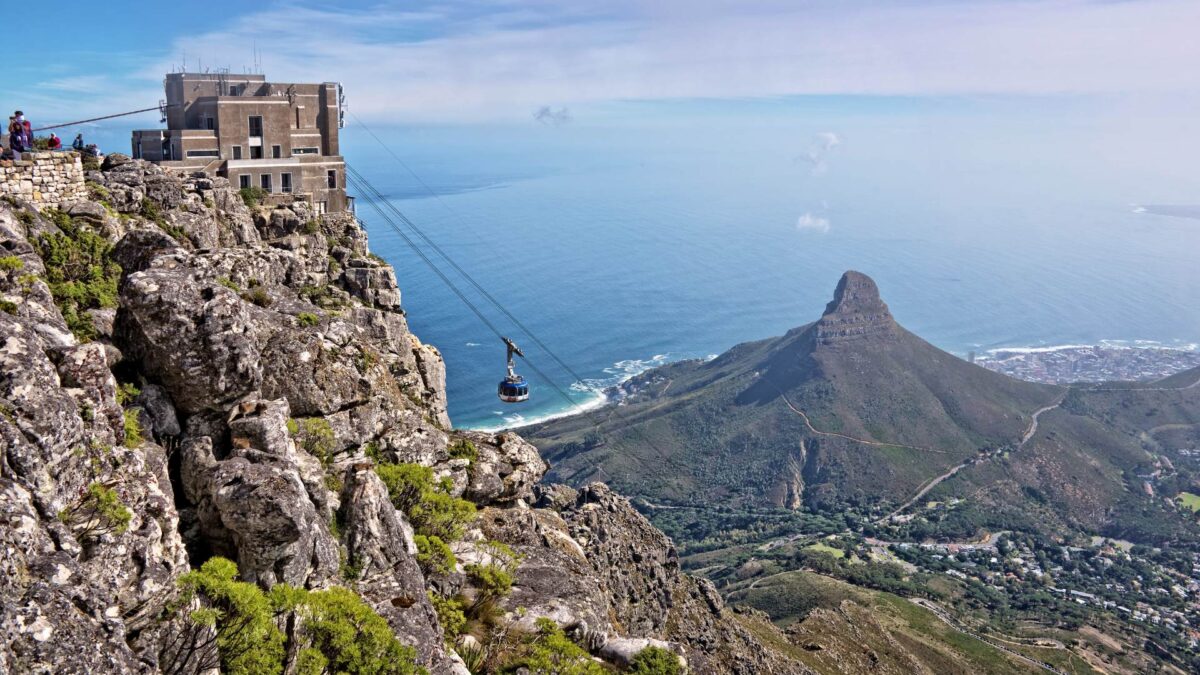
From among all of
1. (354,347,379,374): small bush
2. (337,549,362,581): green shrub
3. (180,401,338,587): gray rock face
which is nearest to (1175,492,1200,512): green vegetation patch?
(354,347,379,374): small bush

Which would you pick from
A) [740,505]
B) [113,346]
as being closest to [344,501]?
[113,346]

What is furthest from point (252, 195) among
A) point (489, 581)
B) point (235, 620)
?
point (235, 620)

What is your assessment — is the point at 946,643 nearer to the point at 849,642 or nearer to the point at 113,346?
the point at 849,642

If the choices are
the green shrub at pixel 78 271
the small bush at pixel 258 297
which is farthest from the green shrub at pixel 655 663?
the green shrub at pixel 78 271

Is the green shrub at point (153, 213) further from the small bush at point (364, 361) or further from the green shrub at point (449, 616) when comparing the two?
the green shrub at point (449, 616)

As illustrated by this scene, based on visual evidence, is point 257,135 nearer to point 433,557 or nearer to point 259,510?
point 433,557
